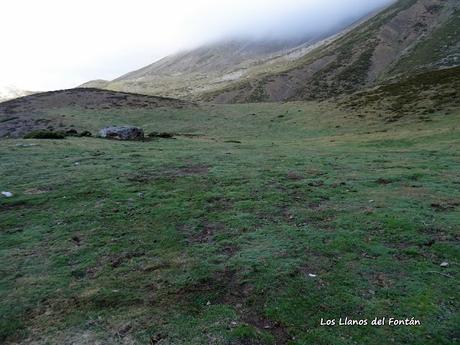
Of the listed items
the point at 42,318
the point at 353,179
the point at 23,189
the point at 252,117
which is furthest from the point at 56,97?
the point at 42,318

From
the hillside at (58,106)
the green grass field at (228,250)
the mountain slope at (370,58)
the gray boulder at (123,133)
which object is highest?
the hillside at (58,106)

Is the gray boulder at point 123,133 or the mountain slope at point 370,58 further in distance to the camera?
the mountain slope at point 370,58

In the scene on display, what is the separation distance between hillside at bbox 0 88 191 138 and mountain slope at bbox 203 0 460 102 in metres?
72.8

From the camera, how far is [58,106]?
70000mm

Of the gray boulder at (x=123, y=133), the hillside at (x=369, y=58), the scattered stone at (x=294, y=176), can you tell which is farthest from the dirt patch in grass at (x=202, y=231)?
the hillside at (x=369, y=58)

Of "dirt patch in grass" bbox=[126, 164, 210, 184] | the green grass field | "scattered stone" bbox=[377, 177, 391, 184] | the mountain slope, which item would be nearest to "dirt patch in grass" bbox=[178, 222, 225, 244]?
the green grass field

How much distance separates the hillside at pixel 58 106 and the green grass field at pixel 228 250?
31.5m

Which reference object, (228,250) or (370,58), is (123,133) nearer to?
(228,250)

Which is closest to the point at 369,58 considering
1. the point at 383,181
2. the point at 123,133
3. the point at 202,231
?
the point at 123,133

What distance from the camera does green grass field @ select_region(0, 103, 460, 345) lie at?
955 centimetres

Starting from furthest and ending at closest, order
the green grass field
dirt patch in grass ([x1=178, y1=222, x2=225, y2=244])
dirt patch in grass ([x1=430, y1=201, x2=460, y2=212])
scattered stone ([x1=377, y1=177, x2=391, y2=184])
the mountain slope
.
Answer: the mountain slope, scattered stone ([x1=377, y1=177, x2=391, y2=184]), dirt patch in grass ([x1=430, y1=201, x2=460, y2=212]), dirt patch in grass ([x1=178, y1=222, x2=225, y2=244]), the green grass field

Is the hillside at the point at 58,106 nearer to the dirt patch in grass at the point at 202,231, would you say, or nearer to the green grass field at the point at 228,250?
the green grass field at the point at 228,250

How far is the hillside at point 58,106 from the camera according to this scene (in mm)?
56250

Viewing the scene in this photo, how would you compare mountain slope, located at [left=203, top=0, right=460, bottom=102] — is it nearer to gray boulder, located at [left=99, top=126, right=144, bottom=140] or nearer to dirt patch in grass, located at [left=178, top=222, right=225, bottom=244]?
gray boulder, located at [left=99, top=126, right=144, bottom=140]
